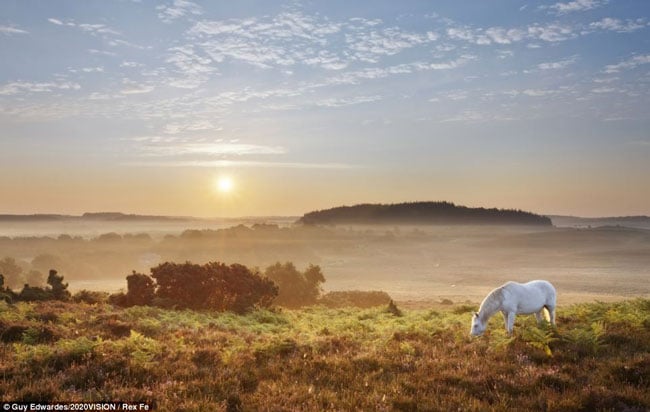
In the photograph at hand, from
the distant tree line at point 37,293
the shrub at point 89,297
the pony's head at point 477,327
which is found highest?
the pony's head at point 477,327

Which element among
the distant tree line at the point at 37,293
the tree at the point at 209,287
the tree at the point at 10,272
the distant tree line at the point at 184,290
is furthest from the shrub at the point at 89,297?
the tree at the point at 10,272

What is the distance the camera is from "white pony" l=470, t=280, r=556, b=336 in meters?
15.8

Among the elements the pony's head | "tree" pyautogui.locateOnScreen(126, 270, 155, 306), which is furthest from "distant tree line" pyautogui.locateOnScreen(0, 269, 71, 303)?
the pony's head

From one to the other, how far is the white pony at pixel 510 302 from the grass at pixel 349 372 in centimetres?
79

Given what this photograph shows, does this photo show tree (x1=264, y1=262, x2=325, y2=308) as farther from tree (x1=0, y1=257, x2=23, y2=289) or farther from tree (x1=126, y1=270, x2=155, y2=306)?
tree (x1=0, y1=257, x2=23, y2=289)

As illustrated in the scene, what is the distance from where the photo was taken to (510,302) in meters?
15.9

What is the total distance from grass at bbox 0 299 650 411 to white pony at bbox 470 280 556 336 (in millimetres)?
792

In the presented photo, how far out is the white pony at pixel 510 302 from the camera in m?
15.8

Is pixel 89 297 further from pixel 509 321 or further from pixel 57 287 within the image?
pixel 509 321

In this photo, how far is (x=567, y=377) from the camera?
979 cm

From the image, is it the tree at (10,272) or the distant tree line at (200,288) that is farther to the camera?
the tree at (10,272)

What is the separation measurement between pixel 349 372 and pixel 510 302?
7.91 metres

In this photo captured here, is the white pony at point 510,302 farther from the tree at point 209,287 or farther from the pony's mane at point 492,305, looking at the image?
the tree at point 209,287

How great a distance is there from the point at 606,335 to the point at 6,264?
384 feet
